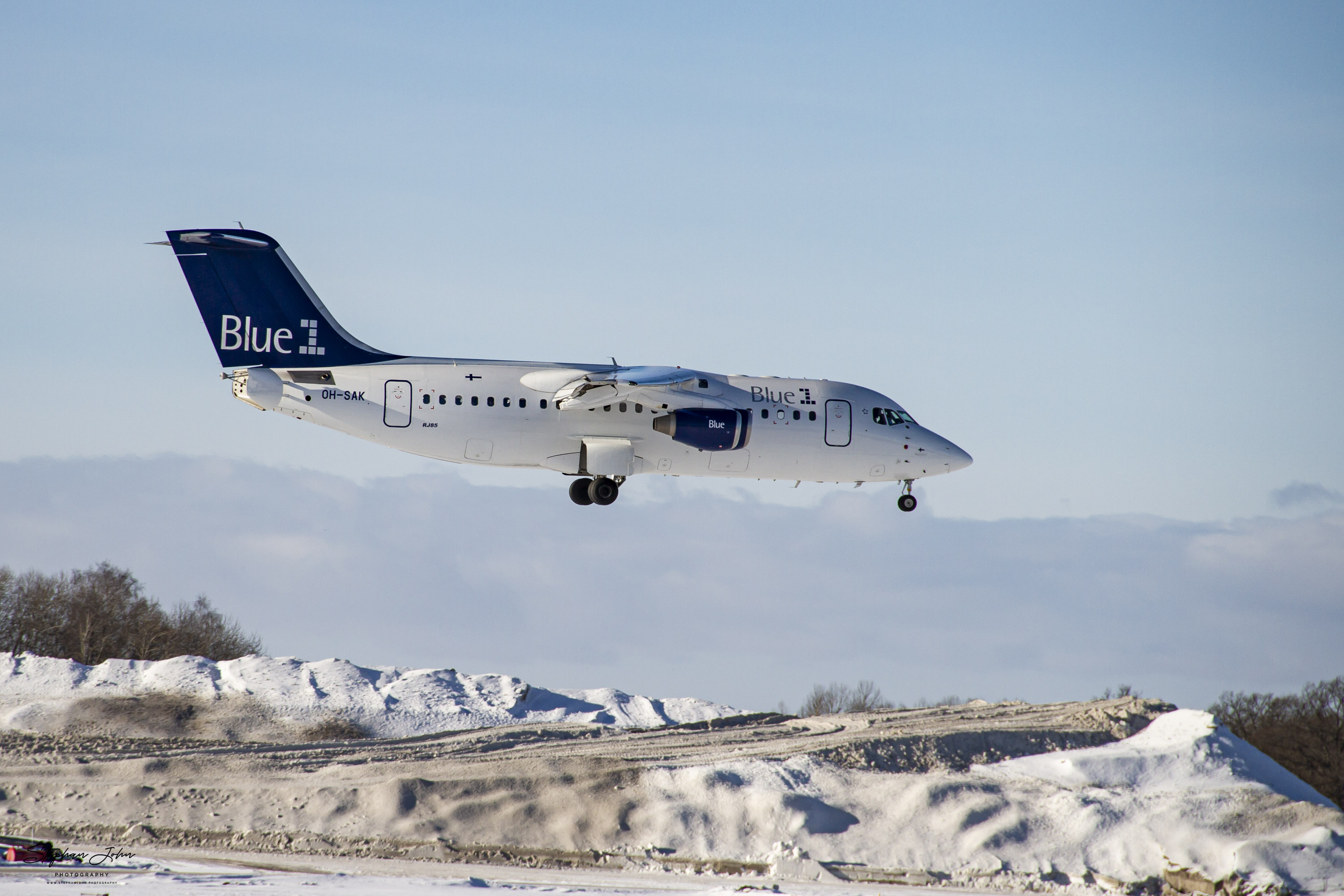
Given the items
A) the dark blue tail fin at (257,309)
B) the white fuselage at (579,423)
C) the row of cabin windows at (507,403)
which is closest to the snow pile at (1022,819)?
the white fuselage at (579,423)

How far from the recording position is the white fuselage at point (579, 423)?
111 ft

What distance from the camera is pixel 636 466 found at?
36312 mm

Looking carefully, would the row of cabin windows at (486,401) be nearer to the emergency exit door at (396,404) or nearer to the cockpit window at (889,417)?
the emergency exit door at (396,404)

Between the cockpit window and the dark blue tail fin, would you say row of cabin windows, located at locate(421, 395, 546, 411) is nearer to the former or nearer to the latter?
the dark blue tail fin

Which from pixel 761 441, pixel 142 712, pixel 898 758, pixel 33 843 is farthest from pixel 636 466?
pixel 33 843

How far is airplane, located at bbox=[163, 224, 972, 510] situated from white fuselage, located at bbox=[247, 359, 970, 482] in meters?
0.04

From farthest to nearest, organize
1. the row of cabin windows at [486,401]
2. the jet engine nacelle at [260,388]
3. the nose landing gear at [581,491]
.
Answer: the nose landing gear at [581,491], the row of cabin windows at [486,401], the jet engine nacelle at [260,388]

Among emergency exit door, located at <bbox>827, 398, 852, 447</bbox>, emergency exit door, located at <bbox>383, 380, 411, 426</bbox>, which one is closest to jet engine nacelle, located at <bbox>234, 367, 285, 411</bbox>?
emergency exit door, located at <bbox>383, 380, 411, 426</bbox>

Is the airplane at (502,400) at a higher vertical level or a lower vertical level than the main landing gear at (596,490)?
higher

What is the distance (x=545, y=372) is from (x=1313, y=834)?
19643 mm

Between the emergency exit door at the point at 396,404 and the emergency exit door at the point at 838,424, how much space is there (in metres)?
10.9

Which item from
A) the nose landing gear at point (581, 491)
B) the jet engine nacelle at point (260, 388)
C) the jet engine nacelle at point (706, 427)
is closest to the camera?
the jet engine nacelle at point (260, 388)

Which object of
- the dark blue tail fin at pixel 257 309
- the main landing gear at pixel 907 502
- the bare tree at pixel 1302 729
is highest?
the dark blue tail fin at pixel 257 309

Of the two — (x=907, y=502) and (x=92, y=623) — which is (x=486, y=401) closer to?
(x=907, y=502)
